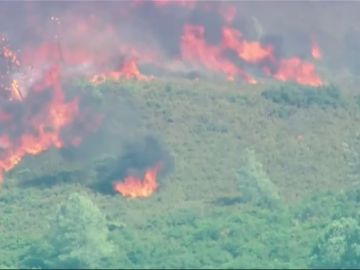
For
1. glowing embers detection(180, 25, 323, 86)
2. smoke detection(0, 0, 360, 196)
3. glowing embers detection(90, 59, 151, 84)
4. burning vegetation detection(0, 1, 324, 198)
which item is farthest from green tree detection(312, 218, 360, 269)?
glowing embers detection(90, 59, 151, 84)

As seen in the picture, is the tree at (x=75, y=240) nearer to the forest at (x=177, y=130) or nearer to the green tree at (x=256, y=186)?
the forest at (x=177, y=130)

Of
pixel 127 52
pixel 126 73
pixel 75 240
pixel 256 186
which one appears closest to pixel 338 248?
pixel 256 186

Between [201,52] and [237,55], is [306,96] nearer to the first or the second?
[237,55]

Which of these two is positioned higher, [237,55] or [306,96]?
[237,55]

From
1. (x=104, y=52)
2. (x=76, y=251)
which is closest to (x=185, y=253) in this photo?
(x=76, y=251)

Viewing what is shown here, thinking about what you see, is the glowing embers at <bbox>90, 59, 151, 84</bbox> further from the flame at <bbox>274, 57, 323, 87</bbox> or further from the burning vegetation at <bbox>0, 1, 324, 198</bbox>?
the flame at <bbox>274, 57, 323, 87</bbox>
